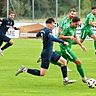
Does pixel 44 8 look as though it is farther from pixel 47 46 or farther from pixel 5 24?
pixel 47 46

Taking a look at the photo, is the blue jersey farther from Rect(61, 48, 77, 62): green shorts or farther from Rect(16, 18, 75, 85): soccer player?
Rect(16, 18, 75, 85): soccer player

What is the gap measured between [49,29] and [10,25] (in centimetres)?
996

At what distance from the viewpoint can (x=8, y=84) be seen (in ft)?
49.0

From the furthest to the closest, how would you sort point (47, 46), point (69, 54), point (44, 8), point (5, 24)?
point (44, 8), point (5, 24), point (69, 54), point (47, 46)

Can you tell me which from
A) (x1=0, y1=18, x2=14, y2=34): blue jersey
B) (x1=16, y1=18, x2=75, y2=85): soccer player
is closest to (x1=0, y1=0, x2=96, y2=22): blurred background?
(x1=0, y1=18, x2=14, y2=34): blue jersey

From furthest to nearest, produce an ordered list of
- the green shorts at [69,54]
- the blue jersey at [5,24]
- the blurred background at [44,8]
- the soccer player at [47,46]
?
the blurred background at [44,8] < the blue jersey at [5,24] < the green shorts at [69,54] < the soccer player at [47,46]

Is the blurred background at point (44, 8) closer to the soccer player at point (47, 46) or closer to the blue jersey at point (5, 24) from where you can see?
the blue jersey at point (5, 24)

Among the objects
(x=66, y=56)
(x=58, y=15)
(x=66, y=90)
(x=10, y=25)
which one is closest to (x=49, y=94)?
(x=66, y=90)

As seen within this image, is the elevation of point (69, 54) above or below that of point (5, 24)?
above

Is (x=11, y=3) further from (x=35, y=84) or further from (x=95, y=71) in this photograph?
(x=35, y=84)

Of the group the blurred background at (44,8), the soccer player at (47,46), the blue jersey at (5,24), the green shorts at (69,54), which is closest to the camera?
the soccer player at (47,46)

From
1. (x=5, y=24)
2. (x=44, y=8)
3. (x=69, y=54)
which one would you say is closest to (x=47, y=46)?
(x=69, y=54)

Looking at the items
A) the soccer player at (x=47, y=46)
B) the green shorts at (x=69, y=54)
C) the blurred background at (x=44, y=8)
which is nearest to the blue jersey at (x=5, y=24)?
the green shorts at (x=69, y=54)

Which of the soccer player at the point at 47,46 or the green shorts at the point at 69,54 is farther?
the green shorts at the point at 69,54
